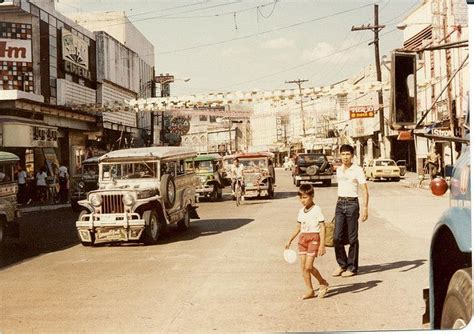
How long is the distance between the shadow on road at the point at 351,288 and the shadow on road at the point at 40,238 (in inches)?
256

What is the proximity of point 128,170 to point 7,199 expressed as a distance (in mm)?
2971

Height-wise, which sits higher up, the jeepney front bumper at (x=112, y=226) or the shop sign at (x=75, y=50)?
the shop sign at (x=75, y=50)

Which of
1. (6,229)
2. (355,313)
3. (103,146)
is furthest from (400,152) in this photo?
(355,313)

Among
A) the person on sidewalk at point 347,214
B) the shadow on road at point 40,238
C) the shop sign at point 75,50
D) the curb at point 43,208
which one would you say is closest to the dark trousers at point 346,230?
the person on sidewalk at point 347,214

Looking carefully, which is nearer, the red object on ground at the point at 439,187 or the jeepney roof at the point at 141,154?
the red object on ground at the point at 439,187

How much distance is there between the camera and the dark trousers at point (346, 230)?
8289 millimetres

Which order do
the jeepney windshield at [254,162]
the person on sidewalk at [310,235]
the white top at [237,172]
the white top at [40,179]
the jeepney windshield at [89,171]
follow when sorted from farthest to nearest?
the white top at [40,179] → the jeepney windshield at [254,162] → the jeepney windshield at [89,171] → the white top at [237,172] → the person on sidewalk at [310,235]

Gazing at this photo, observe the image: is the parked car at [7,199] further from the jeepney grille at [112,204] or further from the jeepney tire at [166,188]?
the jeepney tire at [166,188]

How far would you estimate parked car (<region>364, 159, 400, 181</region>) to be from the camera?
1292 inches

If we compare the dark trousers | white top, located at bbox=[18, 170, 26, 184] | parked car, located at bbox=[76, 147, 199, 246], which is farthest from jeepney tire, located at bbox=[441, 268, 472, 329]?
white top, located at bbox=[18, 170, 26, 184]

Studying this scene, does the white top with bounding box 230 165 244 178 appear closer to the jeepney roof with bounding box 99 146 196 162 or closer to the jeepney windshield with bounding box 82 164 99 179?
the jeepney windshield with bounding box 82 164 99 179

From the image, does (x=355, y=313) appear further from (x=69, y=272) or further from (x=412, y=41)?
(x=412, y=41)

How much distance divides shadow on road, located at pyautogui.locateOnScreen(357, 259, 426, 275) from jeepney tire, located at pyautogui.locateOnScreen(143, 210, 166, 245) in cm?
508

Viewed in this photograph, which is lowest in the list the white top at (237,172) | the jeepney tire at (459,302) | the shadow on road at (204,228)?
the shadow on road at (204,228)
